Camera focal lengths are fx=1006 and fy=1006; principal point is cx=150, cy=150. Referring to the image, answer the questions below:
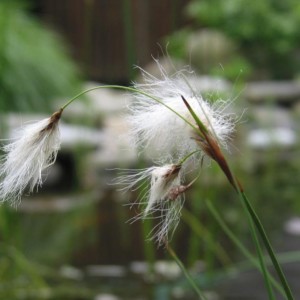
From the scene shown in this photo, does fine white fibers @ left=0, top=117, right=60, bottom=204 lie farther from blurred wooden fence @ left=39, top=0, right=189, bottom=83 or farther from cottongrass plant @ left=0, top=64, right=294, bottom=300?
blurred wooden fence @ left=39, top=0, right=189, bottom=83

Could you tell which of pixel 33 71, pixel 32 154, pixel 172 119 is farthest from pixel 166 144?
pixel 33 71

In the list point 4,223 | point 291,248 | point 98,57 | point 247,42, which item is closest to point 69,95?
point 291,248

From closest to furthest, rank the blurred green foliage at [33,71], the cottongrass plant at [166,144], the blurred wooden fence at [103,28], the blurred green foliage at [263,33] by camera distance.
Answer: the cottongrass plant at [166,144] < the blurred green foliage at [33,71] < the blurred green foliage at [263,33] < the blurred wooden fence at [103,28]

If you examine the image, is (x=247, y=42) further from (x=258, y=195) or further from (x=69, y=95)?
(x=258, y=195)

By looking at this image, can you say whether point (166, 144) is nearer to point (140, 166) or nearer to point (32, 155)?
point (32, 155)

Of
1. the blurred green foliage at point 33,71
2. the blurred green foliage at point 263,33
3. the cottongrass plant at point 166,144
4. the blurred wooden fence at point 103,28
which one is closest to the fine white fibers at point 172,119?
the cottongrass plant at point 166,144

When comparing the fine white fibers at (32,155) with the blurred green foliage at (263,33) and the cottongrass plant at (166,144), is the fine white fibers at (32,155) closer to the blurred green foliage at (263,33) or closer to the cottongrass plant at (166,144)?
the cottongrass plant at (166,144)

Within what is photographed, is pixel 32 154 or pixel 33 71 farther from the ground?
pixel 33 71
